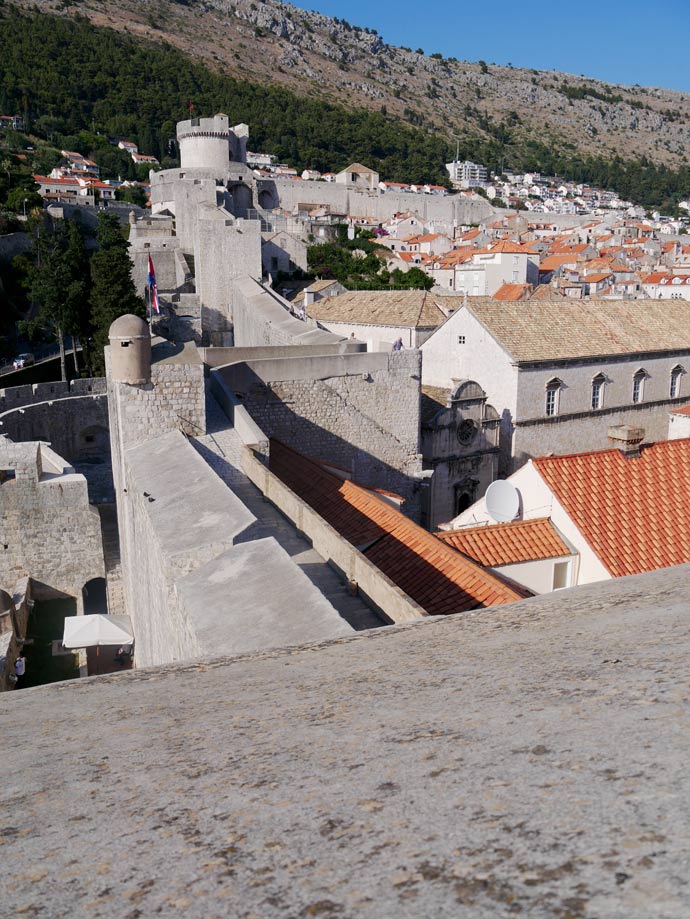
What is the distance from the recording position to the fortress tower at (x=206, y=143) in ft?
218

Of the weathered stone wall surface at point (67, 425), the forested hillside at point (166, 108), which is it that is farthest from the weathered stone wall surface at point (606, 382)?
the forested hillside at point (166, 108)

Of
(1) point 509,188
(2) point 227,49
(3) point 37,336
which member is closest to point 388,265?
(3) point 37,336

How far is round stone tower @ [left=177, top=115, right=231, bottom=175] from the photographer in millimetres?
66438

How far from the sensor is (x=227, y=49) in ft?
561

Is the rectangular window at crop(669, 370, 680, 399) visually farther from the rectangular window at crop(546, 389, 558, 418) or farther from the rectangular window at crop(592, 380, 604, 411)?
the rectangular window at crop(546, 389, 558, 418)

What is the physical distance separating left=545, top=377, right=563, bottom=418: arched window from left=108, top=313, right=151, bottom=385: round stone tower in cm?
1428

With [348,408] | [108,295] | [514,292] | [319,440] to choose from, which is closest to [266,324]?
[348,408]

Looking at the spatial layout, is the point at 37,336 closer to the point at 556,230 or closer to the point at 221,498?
the point at 221,498

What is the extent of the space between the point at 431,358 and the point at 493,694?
21457mm

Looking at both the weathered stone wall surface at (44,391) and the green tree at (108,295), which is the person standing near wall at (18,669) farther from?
the green tree at (108,295)

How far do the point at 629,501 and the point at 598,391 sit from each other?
→ 1277 cm

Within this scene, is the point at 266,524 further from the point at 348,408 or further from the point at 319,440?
the point at 348,408

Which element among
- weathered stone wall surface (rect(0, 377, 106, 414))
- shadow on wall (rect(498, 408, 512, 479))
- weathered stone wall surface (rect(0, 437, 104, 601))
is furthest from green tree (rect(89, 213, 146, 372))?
shadow on wall (rect(498, 408, 512, 479))

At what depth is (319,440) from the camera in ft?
52.2
